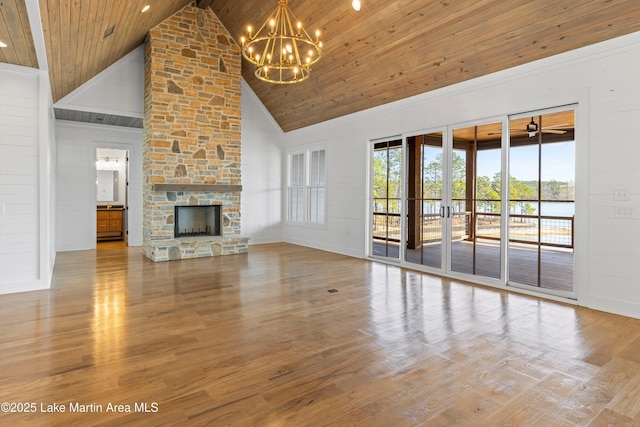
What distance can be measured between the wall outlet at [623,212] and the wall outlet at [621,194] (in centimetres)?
11

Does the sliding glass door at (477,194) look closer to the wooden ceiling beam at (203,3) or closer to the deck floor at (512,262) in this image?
the deck floor at (512,262)

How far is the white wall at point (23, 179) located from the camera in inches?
183

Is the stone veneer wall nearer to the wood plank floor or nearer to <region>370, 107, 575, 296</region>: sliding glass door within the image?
the wood plank floor

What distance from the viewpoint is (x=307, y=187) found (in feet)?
30.5

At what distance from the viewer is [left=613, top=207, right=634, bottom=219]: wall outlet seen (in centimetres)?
394

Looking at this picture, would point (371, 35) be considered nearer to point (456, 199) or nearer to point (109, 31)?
point (456, 199)

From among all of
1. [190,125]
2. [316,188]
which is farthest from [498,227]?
[190,125]

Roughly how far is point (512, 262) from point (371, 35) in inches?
180

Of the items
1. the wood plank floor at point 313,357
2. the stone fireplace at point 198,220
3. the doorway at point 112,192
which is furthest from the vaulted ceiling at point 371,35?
the doorway at point 112,192

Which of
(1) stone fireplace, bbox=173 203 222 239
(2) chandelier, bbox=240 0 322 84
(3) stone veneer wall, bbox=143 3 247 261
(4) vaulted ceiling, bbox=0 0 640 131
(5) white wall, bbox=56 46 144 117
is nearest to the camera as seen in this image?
(4) vaulted ceiling, bbox=0 0 640 131

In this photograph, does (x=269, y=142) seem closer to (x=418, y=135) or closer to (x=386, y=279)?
(x=418, y=135)

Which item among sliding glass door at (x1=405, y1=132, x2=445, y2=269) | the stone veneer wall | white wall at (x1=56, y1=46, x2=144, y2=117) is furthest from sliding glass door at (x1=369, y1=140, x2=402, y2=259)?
white wall at (x1=56, y1=46, x2=144, y2=117)

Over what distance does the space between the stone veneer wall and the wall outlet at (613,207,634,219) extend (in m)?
6.36

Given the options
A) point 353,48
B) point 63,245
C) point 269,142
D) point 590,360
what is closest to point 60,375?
point 590,360
